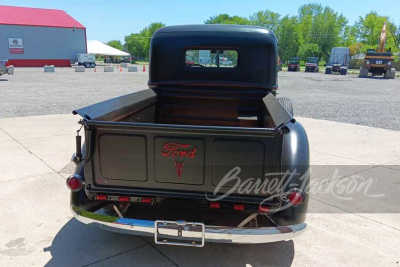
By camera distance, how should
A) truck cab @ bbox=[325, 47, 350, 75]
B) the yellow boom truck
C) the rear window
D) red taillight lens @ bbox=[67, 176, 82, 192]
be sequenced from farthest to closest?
truck cab @ bbox=[325, 47, 350, 75], the yellow boom truck, the rear window, red taillight lens @ bbox=[67, 176, 82, 192]

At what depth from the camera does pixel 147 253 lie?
8.83ft

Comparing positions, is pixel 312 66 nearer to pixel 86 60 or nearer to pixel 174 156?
pixel 86 60

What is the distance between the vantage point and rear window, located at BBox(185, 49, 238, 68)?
4.37m

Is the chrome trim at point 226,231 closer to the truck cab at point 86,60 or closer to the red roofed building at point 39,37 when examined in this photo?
the truck cab at point 86,60

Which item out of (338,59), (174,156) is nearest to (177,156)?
(174,156)

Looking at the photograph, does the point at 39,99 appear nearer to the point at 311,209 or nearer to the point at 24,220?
the point at 24,220

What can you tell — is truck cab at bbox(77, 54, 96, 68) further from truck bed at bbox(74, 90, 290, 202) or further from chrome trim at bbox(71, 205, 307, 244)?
chrome trim at bbox(71, 205, 307, 244)

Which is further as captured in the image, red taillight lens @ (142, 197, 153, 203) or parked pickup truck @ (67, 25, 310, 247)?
red taillight lens @ (142, 197, 153, 203)

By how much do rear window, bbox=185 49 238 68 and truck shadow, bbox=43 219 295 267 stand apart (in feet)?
8.26

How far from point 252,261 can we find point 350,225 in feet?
4.21

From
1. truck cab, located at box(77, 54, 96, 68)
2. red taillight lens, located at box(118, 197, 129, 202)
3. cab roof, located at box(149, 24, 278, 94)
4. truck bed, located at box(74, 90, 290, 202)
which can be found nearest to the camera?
truck bed, located at box(74, 90, 290, 202)

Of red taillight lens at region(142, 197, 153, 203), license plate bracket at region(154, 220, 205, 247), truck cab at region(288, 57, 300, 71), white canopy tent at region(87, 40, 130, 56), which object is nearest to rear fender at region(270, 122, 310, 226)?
license plate bracket at region(154, 220, 205, 247)

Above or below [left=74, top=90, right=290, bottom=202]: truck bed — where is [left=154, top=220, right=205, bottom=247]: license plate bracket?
below

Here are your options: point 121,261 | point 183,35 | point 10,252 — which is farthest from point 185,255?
point 183,35
